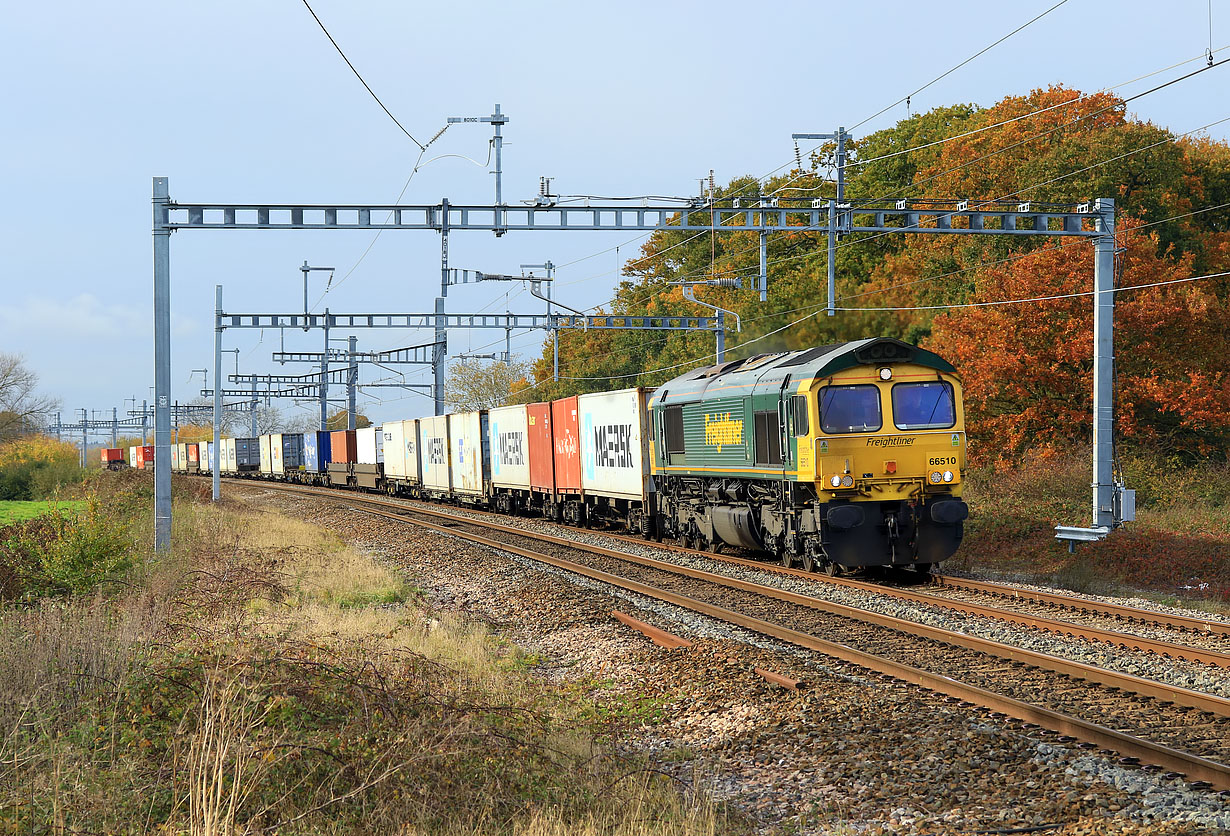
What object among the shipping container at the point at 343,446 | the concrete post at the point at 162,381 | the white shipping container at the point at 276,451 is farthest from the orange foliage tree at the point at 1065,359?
the white shipping container at the point at 276,451

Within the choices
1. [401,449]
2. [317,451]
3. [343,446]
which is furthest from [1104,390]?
[317,451]

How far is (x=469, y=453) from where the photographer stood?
1572 inches

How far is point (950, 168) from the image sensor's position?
1661 inches

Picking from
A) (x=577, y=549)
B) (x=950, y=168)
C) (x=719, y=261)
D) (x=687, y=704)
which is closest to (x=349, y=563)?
(x=577, y=549)

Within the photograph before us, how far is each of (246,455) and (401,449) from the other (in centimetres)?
3866

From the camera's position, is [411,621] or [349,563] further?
[349,563]

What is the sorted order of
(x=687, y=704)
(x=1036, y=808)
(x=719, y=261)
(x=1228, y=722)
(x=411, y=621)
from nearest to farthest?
(x=1036, y=808)
(x=1228, y=722)
(x=687, y=704)
(x=411, y=621)
(x=719, y=261)

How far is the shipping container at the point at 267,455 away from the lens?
78.3m

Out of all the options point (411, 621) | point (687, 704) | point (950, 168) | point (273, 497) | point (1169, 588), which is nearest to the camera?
point (687, 704)

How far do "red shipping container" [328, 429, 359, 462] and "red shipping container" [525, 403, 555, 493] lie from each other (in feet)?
95.4

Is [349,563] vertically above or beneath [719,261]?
beneath

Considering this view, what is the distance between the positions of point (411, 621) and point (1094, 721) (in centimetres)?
800

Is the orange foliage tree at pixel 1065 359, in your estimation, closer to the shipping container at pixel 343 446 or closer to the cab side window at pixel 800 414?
the cab side window at pixel 800 414

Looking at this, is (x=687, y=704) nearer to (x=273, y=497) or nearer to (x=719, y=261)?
(x=273, y=497)
